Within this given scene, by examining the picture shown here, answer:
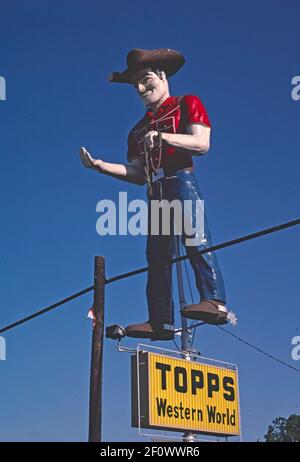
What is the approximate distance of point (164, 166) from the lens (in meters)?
18.9

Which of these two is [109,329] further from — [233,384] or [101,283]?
[233,384]

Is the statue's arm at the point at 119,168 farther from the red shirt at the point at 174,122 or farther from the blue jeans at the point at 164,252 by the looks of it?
the blue jeans at the point at 164,252

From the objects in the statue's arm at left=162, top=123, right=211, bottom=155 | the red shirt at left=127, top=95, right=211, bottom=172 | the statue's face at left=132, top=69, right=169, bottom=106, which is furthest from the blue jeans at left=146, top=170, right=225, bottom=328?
the statue's face at left=132, top=69, right=169, bottom=106

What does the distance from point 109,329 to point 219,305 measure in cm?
296

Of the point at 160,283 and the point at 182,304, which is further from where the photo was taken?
the point at 182,304

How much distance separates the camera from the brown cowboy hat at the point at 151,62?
776 inches

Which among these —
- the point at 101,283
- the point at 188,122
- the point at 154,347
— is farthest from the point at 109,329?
the point at 188,122

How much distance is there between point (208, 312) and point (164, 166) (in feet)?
11.3

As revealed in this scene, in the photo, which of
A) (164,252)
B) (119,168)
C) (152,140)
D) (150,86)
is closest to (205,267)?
(164,252)

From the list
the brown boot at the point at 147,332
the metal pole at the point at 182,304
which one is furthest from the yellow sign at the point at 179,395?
the brown boot at the point at 147,332

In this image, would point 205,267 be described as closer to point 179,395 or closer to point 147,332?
point 147,332

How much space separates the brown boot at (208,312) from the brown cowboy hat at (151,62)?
18.5 ft

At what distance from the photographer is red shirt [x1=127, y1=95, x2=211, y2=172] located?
18.7 metres

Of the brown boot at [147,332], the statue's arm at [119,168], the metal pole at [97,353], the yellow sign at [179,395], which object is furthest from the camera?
the yellow sign at [179,395]
